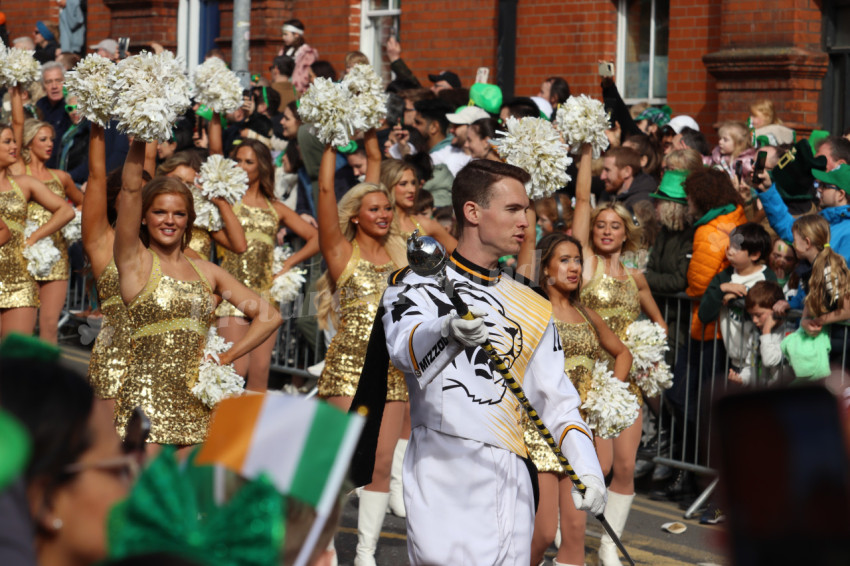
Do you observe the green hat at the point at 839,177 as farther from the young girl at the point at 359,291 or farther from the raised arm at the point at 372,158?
the raised arm at the point at 372,158

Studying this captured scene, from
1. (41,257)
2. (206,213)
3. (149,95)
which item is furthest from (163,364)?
(41,257)

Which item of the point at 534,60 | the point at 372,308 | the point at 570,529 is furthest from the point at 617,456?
the point at 534,60

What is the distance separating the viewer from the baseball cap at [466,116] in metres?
11.3

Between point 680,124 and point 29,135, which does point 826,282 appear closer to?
point 680,124

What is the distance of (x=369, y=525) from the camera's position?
6.87 metres

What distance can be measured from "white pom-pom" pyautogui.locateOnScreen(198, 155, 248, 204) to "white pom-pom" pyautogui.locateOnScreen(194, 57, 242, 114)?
27.5 inches

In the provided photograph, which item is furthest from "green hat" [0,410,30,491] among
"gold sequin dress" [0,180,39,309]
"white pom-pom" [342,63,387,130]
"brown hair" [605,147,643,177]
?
"gold sequin dress" [0,180,39,309]

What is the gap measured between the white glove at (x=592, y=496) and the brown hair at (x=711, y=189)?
178 inches

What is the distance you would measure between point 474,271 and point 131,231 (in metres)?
1.94

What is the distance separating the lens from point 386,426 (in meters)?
7.17

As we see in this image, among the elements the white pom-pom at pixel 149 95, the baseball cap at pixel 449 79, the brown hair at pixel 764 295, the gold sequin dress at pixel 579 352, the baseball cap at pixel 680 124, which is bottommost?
the gold sequin dress at pixel 579 352

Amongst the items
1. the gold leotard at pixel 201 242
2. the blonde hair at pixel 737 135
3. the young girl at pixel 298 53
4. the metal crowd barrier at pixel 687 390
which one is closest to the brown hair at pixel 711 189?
the metal crowd barrier at pixel 687 390

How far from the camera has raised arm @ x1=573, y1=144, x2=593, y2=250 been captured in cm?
725

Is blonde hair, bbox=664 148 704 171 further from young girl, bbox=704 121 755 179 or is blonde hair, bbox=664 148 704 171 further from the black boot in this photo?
the black boot
